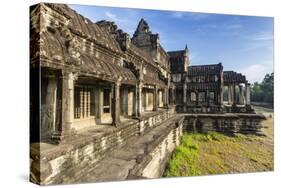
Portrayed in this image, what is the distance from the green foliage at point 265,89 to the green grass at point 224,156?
0.76 m

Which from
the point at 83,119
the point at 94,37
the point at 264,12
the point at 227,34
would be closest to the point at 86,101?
the point at 83,119

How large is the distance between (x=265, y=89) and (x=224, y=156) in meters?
2.33

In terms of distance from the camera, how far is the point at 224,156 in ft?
23.4

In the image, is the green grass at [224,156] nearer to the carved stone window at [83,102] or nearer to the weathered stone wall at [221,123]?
the weathered stone wall at [221,123]

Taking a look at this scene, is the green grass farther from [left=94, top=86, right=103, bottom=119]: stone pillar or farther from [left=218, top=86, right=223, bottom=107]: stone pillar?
[left=218, top=86, right=223, bottom=107]: stone pillar

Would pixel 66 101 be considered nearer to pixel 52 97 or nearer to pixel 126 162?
pixel 52 97

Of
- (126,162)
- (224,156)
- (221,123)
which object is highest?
(221,123)

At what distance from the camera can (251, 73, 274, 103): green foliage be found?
7336 millimetres

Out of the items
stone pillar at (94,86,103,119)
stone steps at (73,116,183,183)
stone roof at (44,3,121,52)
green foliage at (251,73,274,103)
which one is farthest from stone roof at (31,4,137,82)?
green foliage at (251,73,274,103)

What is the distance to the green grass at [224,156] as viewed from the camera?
6.67 meters

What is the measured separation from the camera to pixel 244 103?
943cm

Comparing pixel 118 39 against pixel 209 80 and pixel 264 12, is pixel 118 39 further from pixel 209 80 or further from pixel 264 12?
pixel 209 80

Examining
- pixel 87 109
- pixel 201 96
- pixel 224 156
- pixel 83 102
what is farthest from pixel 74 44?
pixel 201 96

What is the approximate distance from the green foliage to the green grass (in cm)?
76
